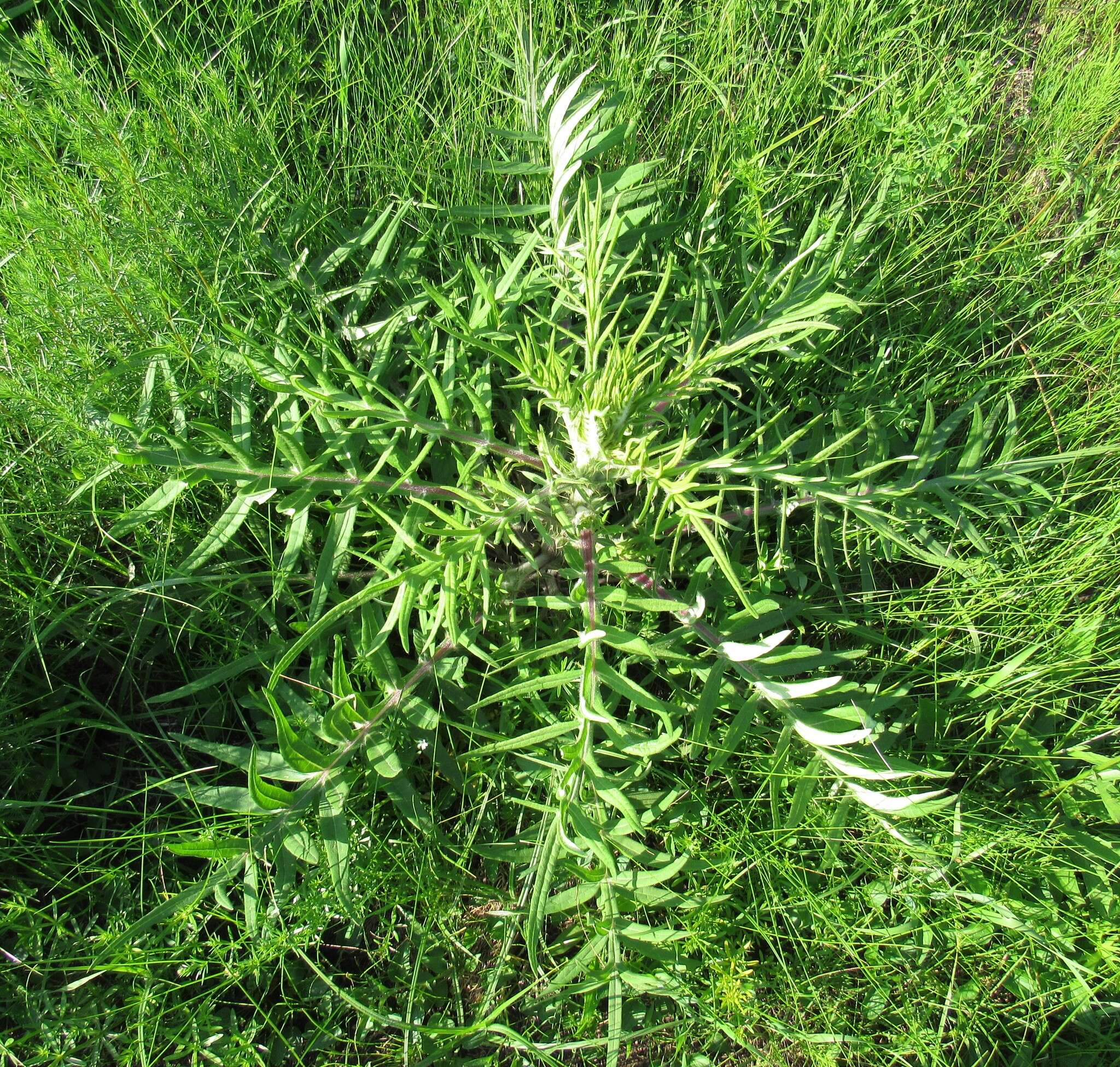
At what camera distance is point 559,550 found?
1719 mm

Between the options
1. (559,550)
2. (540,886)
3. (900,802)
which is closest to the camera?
(900,802)

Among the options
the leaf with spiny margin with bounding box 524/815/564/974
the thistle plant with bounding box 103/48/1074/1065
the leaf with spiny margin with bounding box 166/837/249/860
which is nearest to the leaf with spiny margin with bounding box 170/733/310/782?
the thistle plant with bounding box 103/48/1074/1065

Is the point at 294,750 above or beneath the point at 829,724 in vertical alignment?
above

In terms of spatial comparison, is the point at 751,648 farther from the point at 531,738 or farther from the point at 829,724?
the point at 531,738

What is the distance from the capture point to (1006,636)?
1734mm

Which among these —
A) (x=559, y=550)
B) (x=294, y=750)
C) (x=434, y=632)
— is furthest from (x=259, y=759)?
(x=559, y=550)

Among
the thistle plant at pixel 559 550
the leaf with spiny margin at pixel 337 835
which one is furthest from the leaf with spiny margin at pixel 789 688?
the leaf with spiny margin at pixel 337 835

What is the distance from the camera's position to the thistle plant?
1.39 m

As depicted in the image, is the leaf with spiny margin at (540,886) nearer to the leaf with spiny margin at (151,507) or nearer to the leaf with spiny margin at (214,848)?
the leaf with spiny margin at (214,848)

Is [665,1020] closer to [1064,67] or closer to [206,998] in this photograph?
[206,998]

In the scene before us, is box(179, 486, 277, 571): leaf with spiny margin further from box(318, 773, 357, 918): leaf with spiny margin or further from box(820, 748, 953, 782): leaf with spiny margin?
box(820, 748, 953, 782): leaf with spiny margin

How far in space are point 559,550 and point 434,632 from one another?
1.25ft

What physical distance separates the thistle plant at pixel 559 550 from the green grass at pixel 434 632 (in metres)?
0.05

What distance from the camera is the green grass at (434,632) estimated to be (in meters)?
1.52
